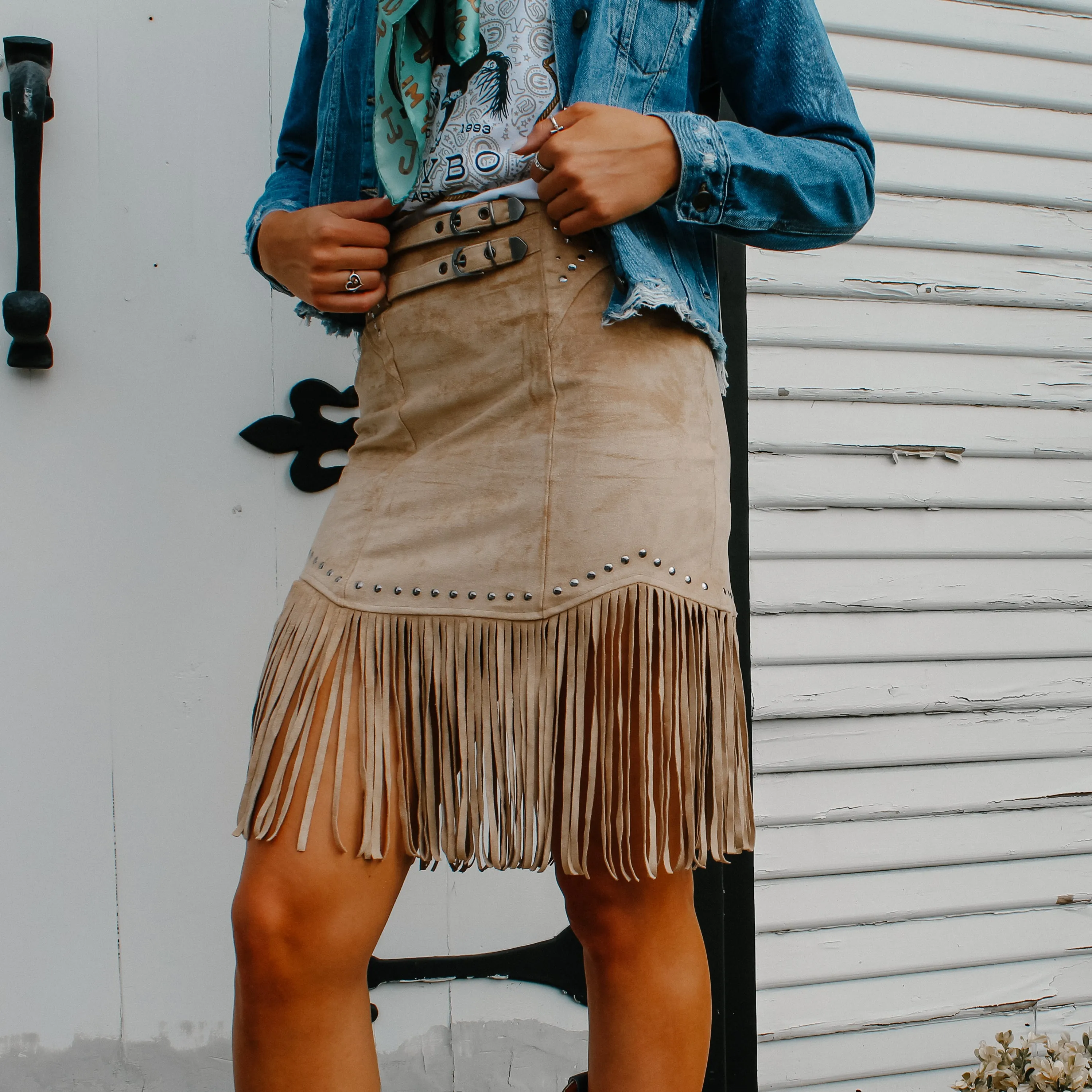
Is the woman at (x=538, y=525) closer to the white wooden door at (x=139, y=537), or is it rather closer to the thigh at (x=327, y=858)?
the thigh at (x=327, y=858)

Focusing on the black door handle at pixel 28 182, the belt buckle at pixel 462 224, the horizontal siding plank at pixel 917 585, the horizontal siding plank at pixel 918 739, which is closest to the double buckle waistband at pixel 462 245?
the belt buckle at pixel 462 224

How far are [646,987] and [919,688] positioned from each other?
1.09m

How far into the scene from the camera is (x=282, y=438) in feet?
4.82

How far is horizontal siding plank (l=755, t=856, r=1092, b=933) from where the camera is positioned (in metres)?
1.76

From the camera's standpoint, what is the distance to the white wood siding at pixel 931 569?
69.1 inches

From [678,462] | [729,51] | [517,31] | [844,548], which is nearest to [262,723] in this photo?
[678,462]

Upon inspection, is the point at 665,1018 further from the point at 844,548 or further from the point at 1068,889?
the point at 1068,889

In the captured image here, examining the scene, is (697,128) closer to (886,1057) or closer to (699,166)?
(699,166)

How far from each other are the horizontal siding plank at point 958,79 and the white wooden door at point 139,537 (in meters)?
1.01

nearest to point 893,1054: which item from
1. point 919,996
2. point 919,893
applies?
point 919,996

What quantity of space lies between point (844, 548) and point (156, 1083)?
1418 mm

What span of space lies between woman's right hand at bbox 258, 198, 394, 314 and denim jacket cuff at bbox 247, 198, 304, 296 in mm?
75

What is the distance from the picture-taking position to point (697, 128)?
85cm

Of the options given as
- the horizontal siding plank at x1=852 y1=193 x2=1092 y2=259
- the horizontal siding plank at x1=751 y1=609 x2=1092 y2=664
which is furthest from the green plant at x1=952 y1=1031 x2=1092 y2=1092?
the horizontal siding plank at x1=852 y1=193 x2=1092 y2=259
